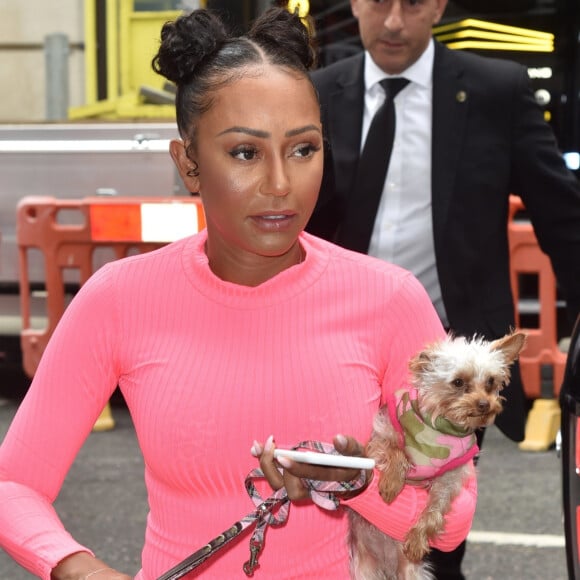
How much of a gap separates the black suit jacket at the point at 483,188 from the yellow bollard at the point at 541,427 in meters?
3.28

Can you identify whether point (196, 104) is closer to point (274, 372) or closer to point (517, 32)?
point (274, 372)

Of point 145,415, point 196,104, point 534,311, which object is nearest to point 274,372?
point 145,415

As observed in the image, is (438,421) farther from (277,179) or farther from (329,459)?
(277,179)

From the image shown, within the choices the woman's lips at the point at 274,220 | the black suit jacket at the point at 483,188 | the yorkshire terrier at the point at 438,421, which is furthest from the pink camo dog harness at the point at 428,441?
the black suit jacket at the point at 483,188

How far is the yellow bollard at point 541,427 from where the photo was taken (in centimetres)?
695

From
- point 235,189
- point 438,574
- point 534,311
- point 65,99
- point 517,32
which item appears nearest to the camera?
point 235,189

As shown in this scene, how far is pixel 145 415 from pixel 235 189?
0.37m

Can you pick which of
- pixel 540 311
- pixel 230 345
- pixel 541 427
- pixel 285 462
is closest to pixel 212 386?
pixel 230 345

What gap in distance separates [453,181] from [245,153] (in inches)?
71.3

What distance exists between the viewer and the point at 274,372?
2.00 m

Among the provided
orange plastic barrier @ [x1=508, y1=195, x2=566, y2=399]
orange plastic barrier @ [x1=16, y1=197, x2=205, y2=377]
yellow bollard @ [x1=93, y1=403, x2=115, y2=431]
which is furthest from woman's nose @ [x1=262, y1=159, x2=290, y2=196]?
orange plastic barrier @ [x1=508, y1=195, x2=566, y2=399]

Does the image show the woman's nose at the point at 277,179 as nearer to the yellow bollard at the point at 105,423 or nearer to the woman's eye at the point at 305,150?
the woman's eye at the point at 305,150

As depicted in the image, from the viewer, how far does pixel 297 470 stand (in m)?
1.71

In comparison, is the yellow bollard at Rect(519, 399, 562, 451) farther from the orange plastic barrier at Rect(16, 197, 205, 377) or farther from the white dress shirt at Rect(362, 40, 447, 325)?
the white dress shirt at Rect(362, 40, 447, 325)
